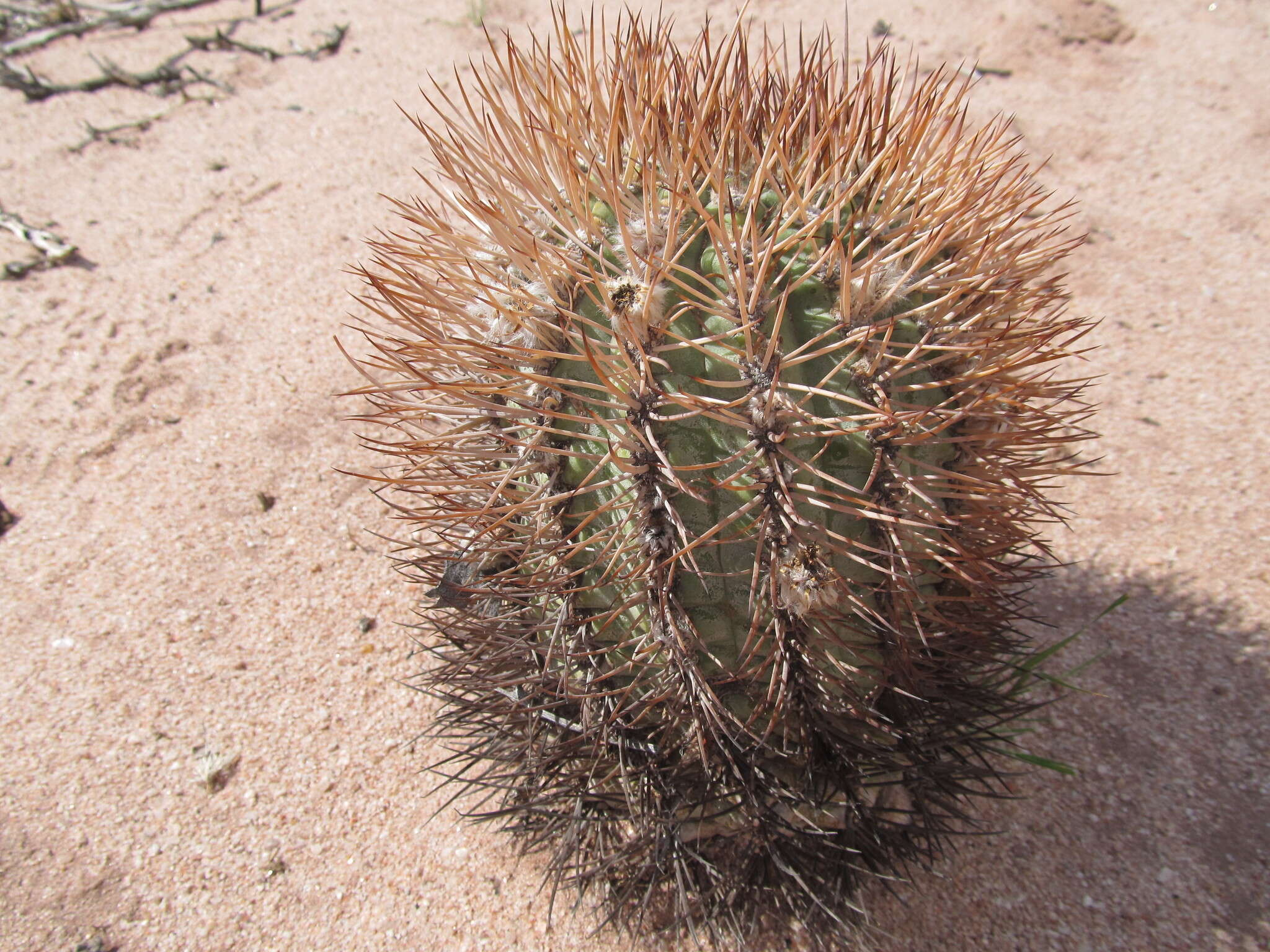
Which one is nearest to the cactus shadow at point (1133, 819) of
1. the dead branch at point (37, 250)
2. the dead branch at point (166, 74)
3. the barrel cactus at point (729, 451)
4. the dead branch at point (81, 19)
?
the barrel cactus at point (729, 451)

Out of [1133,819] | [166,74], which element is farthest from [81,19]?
[1133,819]

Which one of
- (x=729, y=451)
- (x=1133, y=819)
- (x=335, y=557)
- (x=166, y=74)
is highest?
(x=166, y=74)

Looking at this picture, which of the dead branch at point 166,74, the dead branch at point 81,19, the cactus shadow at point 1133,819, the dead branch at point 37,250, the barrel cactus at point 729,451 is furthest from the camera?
the dead branch at point 81,19

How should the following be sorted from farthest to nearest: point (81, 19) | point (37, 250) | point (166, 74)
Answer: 1. point (81, 19)
2. point (166, 74)
3. point (37, 250)

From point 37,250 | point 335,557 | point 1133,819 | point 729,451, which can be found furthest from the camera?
point 37,250

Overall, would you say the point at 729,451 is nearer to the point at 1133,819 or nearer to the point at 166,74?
the point at 1133,819

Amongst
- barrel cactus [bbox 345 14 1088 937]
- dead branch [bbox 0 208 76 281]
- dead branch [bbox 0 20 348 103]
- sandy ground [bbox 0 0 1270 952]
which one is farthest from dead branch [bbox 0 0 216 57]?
barrel cactus [bbox 345 14 1088 937]

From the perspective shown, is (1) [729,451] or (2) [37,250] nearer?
(1) [729,451]

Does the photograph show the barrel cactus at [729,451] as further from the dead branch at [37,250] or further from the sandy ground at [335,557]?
the dead branch at [37,250]
